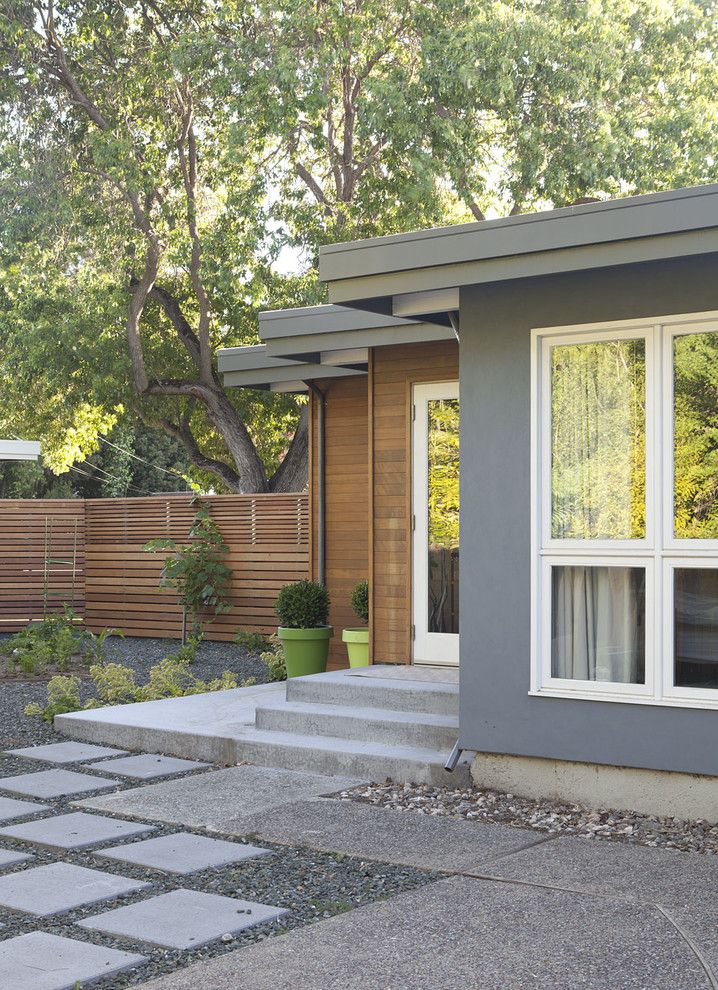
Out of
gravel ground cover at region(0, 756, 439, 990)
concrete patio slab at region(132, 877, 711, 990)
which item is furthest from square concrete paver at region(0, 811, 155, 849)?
concrete patio slab at region(132, 877, 711, 990)

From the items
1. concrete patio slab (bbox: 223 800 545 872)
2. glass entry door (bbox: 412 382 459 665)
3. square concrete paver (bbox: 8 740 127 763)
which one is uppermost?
glass entry door (bbox: 412 382 459 665)

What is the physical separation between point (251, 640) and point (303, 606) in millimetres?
3170

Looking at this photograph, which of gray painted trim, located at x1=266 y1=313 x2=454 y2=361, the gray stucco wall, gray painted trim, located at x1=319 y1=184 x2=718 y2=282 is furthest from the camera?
gray painted trim, located at x1=266 y1=313 x2=454 y2=361

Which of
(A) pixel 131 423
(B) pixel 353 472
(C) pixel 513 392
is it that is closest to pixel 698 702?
(C) pixel 513 392

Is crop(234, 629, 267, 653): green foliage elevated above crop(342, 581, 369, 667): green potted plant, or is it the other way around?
crop(342, 581, 369, 667): green potted plant

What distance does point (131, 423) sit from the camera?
830 inches

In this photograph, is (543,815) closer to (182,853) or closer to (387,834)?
(387,834)

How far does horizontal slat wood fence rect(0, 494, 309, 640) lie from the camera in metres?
12.2

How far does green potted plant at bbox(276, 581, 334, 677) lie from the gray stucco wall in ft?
10.2

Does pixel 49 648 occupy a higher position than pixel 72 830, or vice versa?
pixel 49 648

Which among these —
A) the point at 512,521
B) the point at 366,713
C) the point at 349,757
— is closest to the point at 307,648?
the point at 366,713

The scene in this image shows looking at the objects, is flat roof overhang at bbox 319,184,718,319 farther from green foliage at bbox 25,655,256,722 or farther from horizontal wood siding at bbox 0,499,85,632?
horizontal wood siding at bbox 0,499,85,632

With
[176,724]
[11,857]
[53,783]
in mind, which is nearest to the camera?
[11,857]

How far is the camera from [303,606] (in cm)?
893
